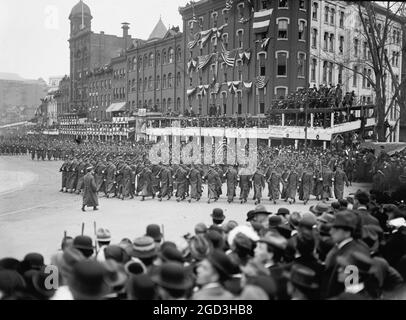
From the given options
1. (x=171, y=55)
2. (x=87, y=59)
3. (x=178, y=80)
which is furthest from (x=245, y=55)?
(x=87, y=59)

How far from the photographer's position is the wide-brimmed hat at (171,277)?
4.53 metres

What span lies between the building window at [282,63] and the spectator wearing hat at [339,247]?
12454 millimetres

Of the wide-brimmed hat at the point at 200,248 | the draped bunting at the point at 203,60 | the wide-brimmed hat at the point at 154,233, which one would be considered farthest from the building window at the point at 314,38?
the wide-brimmed hat at the point at 200,248

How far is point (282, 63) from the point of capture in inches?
727

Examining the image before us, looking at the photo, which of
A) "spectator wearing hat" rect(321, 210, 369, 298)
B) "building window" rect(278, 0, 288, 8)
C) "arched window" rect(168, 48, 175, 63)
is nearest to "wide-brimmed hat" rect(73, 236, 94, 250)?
"spectator wearing hat" rect(321, 210, 369, 298)

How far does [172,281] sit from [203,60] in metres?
15.3

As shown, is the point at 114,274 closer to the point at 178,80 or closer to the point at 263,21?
the point at 263,21

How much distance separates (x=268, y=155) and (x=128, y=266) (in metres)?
14.0

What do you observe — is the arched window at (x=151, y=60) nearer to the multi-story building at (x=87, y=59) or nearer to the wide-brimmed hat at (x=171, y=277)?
the multi-story building at (x=87, y=59)

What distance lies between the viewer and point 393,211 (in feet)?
25.1

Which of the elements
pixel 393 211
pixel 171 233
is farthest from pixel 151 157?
pixel 393 211

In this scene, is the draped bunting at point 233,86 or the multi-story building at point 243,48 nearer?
the multi-story building at point 243,48

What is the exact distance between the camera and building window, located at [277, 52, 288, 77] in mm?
17484

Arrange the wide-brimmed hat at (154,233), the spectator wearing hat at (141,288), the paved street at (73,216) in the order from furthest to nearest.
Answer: the paved street at (73,216) < the wide-brimmed hat at (154,233) < the spectator wearing hat at (141,288)
